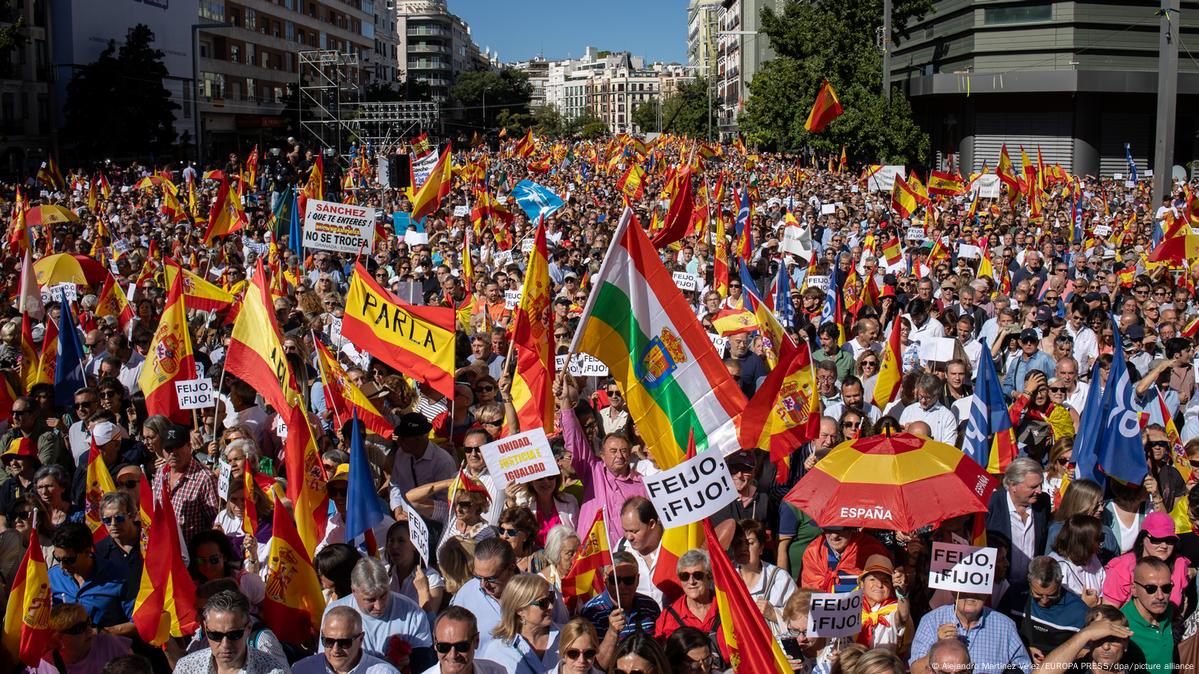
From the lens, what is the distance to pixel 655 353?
262 inches

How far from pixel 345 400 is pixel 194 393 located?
1130 mm

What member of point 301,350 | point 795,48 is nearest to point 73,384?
point 301,350

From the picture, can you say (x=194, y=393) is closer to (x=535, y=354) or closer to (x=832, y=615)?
(x=535, y=354)

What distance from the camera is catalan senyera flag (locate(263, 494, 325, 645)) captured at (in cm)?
586

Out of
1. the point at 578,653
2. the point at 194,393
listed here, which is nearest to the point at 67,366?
the point at 194,393

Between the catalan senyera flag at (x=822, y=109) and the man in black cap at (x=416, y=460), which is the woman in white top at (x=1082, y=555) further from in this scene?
the catalan senyera flag at (x=822, y=109)

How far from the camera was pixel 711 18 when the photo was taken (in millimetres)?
153500

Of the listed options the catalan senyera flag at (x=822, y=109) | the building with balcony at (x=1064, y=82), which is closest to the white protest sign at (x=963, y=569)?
the catalan senyera flag at (x=822, y=109)

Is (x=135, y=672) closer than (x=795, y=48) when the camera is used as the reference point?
Yes

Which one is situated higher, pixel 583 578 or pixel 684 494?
pixel 684 494

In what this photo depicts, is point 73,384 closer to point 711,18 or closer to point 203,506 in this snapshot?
point 203,506

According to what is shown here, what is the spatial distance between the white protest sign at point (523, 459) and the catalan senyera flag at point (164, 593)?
1639 millimetres

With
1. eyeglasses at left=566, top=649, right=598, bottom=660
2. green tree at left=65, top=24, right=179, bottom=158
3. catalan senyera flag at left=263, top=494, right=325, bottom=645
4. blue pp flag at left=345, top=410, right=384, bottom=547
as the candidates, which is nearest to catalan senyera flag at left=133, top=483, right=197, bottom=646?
catalan senyera flag at left=263, top=494, right=325, bottom=645

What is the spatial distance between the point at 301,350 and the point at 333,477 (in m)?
3.08
